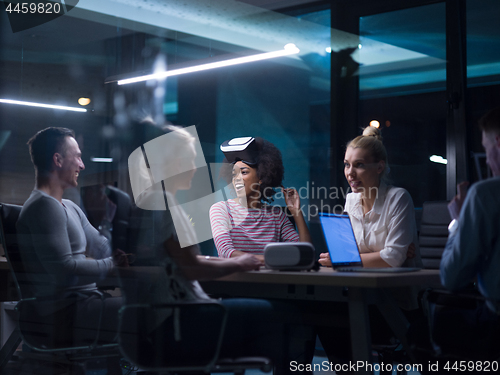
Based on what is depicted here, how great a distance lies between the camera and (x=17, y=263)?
219 centimetres

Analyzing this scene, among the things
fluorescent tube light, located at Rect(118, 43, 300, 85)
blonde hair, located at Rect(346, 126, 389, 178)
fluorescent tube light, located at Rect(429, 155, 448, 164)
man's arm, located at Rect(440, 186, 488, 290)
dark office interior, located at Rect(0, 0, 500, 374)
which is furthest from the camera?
fluorescent tube light, located at Rect(118, 43, 300, 85)

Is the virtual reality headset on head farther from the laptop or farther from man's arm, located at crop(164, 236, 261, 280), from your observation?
man's arm, located at crop(164, 236, 261, 280)

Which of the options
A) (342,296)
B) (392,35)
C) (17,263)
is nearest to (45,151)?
(17,263)

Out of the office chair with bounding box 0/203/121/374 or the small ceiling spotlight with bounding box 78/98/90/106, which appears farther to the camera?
the small ceiling spotlight with bounding box 78/98/90/106

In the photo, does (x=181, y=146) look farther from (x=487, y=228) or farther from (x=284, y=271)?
(x=487, y=228)

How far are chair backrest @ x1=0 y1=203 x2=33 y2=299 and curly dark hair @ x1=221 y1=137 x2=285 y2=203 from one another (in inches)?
36.9

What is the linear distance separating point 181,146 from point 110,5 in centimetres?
236

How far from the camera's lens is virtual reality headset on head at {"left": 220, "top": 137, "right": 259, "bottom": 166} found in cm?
246

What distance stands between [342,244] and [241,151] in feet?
2.63

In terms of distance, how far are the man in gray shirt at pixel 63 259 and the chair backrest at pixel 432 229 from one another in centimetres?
129

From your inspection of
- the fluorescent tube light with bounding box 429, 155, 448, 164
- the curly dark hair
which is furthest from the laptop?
the fluorescent tube light with bounding box 429, 155, 448, 164

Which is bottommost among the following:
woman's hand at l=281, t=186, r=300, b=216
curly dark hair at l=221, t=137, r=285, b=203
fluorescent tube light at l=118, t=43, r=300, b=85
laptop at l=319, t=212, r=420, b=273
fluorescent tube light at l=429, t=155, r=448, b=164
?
laptop at l=319, t=212, r=420, b=273

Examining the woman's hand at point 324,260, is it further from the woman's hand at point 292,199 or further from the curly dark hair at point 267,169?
the curly dark hair at point 267,169

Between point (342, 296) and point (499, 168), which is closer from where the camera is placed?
point (499, 168)
